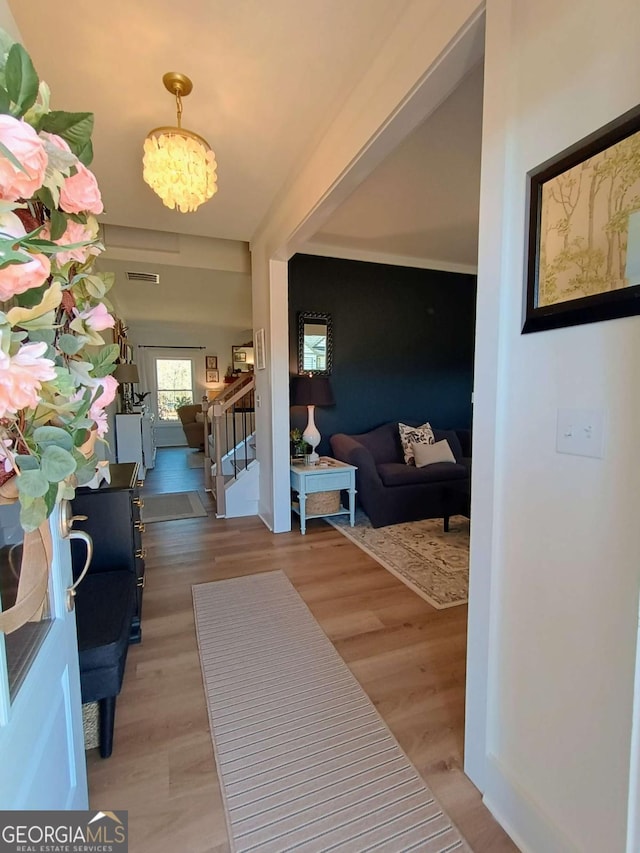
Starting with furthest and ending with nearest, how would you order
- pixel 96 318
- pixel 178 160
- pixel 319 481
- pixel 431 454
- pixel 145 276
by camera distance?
pixel 145 276
pixel 431 454
pixel 319 481
pixel 178 160
pixel 96 318

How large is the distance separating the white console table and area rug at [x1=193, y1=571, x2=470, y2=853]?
144cm

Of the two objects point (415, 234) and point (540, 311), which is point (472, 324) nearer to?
point (415, 234)

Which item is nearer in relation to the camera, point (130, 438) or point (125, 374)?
point (125, 374)

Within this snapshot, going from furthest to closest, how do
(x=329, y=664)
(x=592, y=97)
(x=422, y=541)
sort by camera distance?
(x=422, y=541), (x=329, y=664), (x=592, y=97)

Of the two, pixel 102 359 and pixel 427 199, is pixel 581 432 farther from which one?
pixel 427 199

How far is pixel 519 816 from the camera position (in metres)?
1.17

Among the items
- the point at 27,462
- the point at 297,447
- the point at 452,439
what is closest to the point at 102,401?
the point at 27,462

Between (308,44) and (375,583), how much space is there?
9.64 feet

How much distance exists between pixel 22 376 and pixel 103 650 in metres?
1.26

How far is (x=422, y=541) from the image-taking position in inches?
135

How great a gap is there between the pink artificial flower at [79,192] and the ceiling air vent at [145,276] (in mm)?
5526

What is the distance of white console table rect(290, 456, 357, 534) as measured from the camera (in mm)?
3609

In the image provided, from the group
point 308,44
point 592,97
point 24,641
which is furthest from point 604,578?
point 308,44

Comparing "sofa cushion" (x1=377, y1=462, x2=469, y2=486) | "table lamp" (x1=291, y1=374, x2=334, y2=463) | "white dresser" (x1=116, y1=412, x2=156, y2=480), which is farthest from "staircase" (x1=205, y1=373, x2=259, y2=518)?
"white dresser" (x1=116, y1=412, x2=156, y2=480)
